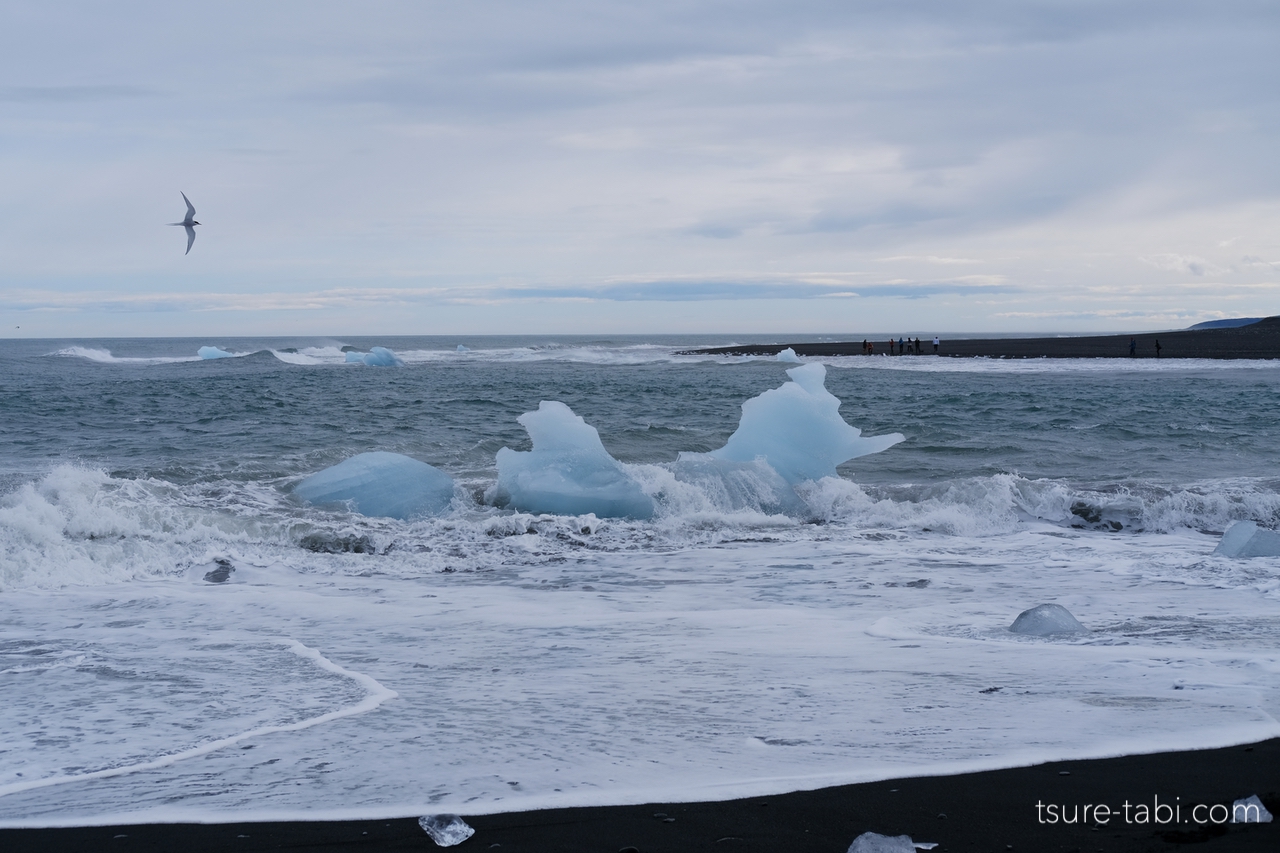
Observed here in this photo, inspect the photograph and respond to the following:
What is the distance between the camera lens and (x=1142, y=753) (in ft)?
12.3

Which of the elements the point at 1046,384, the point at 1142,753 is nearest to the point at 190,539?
the point at 1142,753

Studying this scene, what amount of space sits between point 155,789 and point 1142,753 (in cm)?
392

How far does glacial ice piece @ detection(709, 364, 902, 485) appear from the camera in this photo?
1180cm

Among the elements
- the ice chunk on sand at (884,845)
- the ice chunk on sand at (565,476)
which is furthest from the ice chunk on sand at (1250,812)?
the ice chunk on sand at (565,476)

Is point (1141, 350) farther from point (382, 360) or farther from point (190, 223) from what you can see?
point (190, 223)

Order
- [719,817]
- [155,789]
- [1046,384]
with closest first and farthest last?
1. [719,817]
2. [155,789]
3. [1046,384]

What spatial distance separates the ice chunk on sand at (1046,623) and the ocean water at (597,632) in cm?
10

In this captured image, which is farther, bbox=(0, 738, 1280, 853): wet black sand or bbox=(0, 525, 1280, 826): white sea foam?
bbox=(0, 525, 1280, 826): white sea foam

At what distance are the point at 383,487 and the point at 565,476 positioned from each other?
2083 mm

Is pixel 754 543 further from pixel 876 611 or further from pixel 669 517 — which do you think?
pixel 876 611

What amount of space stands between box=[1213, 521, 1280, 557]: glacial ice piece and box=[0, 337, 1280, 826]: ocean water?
258mm

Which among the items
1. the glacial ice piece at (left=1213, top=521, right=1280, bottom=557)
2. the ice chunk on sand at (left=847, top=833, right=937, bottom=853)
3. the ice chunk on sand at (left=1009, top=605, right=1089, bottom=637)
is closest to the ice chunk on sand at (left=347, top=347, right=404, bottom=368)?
the glacial ice piece at (left=1213, top=521, right=1280, bottom=557)

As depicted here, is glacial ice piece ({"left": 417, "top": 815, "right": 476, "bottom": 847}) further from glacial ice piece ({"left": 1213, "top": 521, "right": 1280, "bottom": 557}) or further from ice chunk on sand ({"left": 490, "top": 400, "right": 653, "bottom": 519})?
glacial ice piece ({"left": 1213, "top": 521, "right": 1280, "bottom": 557})

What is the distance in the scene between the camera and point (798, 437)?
477 inches
